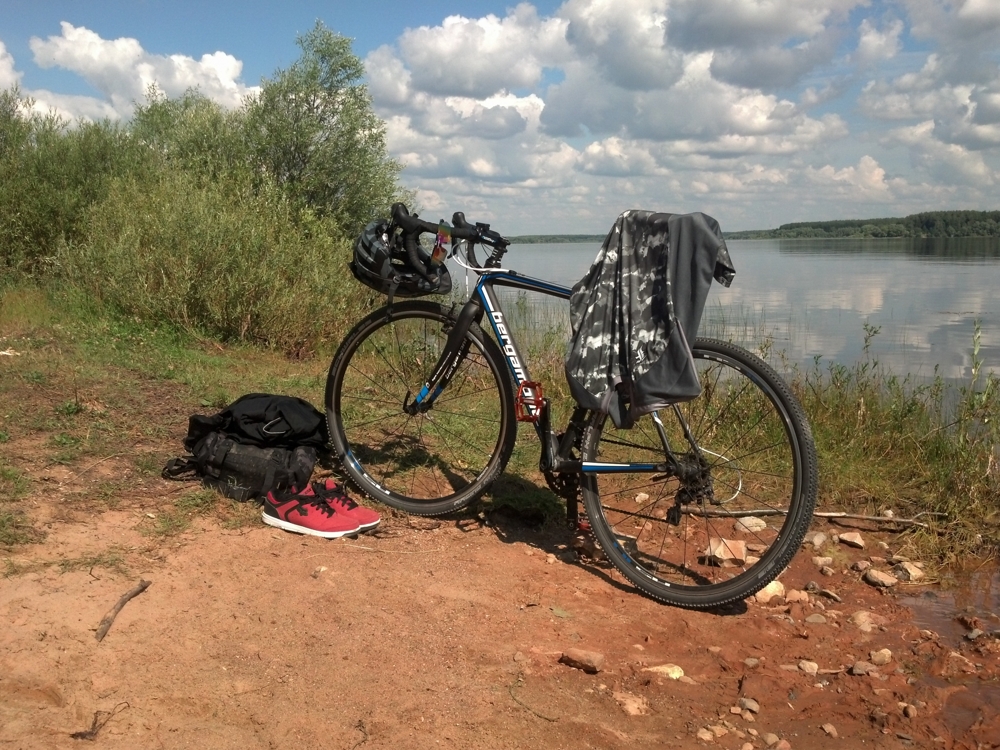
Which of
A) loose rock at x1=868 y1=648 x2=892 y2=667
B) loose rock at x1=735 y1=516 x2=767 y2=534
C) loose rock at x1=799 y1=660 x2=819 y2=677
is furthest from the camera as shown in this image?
loose rock at x1=735 y1=516 x2=767 y2=534

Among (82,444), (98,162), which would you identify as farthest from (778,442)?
(98,162)

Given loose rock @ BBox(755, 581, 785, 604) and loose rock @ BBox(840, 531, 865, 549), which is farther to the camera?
loose rock @ BBox(840, 531, 865, 549)

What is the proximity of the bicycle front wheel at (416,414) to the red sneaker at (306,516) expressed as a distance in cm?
44

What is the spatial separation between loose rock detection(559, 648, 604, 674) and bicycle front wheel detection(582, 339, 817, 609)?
72cm

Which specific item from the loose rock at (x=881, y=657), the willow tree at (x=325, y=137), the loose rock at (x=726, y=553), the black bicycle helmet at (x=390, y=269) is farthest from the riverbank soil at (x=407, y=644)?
the willow tree at (x=325, y=137)

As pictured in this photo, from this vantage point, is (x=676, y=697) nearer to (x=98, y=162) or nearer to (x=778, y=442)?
(x=778, y=442)

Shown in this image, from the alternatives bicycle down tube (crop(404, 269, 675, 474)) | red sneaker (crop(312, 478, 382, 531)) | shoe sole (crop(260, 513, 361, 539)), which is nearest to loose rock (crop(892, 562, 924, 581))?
bicycle down tube (crop(404, 269, 675, 474))

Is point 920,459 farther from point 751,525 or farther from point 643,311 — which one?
point 643,311

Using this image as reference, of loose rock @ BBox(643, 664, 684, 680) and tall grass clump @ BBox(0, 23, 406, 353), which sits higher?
tall grass clump @ BBox(0, 23, 406, 353)

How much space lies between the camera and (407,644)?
3084 millimetres

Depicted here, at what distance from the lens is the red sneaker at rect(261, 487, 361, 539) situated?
3973 millimetres

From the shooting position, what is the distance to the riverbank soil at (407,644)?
8.58 ft

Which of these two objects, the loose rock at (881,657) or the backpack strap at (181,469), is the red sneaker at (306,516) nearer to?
the backpack strap at (181,469)

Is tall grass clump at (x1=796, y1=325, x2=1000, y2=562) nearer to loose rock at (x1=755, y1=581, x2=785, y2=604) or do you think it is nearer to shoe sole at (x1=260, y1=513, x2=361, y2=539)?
loose rock at (x1=755, y1=581, x2=785, y2=604)
